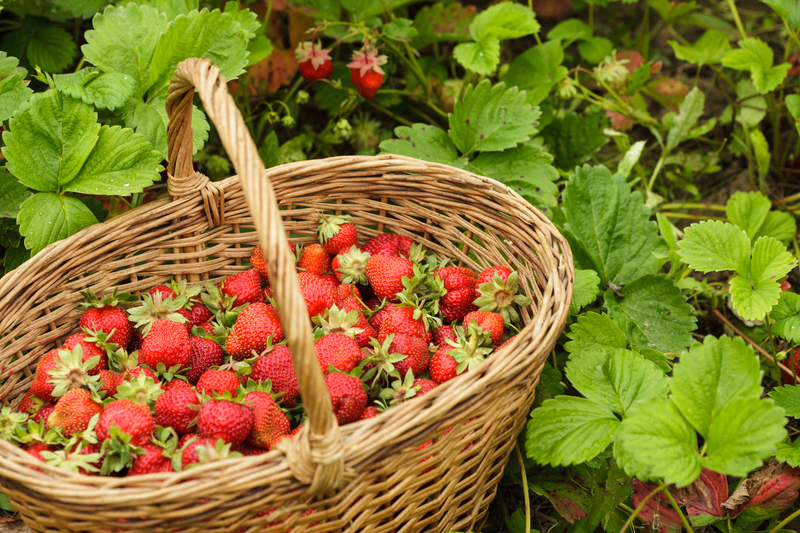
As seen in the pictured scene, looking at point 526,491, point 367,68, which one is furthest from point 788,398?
point 367,68

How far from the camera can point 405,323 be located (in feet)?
3.99

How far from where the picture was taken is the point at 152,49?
56.7 inches

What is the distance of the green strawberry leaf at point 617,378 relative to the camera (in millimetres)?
1145

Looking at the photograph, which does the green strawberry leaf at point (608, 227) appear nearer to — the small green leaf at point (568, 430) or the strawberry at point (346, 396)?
the small green leaf at point (568, 430)

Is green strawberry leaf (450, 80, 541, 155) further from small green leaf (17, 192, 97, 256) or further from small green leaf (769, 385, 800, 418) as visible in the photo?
small green leaf (17, 192, 97, 256)

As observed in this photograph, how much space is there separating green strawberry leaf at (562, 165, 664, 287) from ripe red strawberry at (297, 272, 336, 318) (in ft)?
2.04

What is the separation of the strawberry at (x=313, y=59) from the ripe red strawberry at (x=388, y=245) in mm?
649

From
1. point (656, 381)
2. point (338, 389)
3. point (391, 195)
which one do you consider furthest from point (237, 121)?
point (656, 381)

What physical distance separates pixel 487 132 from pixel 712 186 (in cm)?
108

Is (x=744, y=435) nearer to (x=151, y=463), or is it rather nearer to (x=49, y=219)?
(x=151, y=463)

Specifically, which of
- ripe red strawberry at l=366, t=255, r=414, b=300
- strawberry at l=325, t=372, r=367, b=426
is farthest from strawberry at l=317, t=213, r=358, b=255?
strawberry at l=325, t=372, r=367, b=426

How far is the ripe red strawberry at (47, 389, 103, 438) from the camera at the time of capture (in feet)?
3.33

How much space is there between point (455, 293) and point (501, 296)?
106 mm

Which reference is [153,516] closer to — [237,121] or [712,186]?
[237,121]
